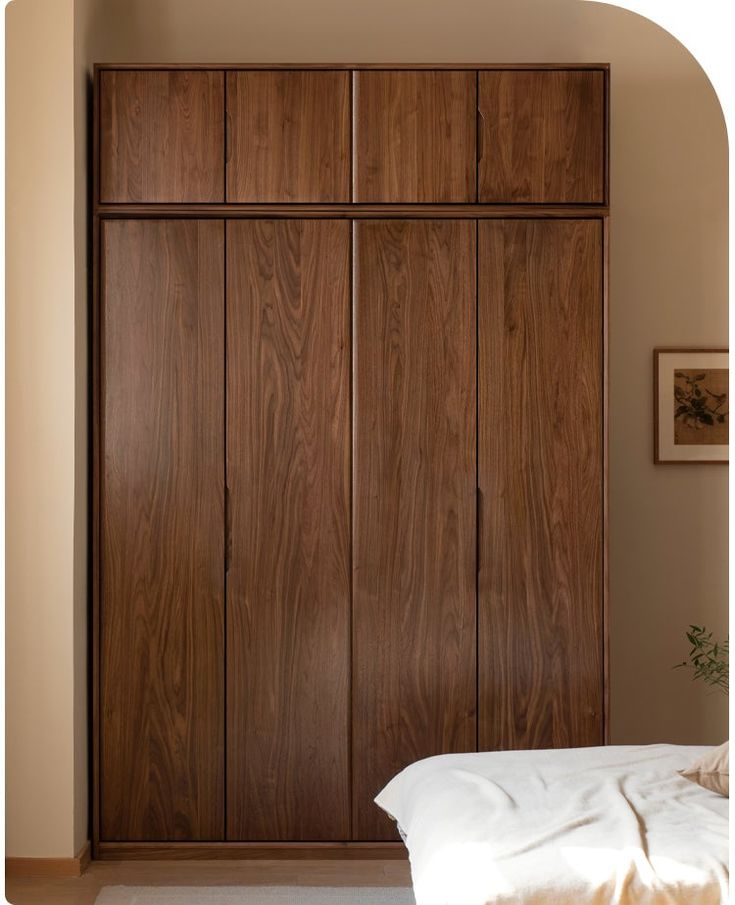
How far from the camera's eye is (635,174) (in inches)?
143

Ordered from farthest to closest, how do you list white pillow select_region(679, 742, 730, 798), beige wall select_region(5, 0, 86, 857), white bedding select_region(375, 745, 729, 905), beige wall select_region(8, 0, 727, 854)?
beige wall select_region(8, 0, 727, 854) < beige wall select_region(5, 0, 86, 857) < white pillow select_region(679, 742, 730, 798) < white bedding select_region(375, 745, 729, 905)

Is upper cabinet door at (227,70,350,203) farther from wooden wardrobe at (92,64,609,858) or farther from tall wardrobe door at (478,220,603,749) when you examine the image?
tall wardrobe door at (478,220,603,749)

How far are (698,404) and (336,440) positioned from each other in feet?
5.07

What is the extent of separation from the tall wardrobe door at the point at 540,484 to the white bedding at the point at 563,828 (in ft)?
1.94

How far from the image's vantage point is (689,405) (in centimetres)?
363

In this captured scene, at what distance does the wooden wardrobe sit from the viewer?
3082mm

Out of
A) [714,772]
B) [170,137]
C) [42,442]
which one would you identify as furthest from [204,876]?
[170,137]

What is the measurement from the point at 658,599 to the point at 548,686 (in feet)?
2.60

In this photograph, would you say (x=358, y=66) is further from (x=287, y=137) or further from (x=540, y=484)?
(x=540, y=484)

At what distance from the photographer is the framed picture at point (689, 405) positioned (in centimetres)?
362

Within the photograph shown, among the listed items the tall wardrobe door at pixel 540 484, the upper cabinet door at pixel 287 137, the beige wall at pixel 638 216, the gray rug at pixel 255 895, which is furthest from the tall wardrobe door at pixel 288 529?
the beige wall at pixel 638 216

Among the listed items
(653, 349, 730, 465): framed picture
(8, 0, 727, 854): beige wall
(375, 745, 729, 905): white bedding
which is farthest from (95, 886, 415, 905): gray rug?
(653, 349, 730, 465): framed picture

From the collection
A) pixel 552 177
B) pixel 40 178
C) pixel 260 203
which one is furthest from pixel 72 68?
pixel 552 177

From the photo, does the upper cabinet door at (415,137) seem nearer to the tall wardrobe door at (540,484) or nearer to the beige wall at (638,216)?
the tall wardrobe door at (540,484)
